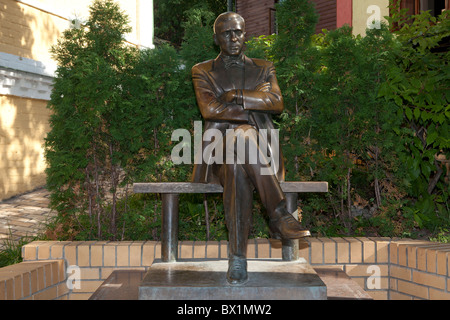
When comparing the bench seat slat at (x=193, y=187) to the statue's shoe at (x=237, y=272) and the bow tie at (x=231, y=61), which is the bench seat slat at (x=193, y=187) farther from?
the bow tie at (x=231, y=61)

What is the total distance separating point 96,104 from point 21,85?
4547 mm

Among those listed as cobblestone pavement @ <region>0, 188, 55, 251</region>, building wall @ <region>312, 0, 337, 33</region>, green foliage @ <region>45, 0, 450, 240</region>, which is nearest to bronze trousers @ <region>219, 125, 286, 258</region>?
green foliage @ <region>45, 0, 450, 240</region>

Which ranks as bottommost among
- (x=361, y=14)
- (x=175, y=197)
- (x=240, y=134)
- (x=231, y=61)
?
(x=175, y=197)

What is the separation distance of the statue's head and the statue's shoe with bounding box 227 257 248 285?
1.45 metres

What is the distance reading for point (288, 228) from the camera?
9.20ft

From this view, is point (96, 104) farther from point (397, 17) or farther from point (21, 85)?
point (21, 85)

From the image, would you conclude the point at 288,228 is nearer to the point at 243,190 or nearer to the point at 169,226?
the point at 243,190

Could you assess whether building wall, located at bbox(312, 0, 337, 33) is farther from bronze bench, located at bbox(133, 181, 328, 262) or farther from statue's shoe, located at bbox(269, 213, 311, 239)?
statue's shoe, located at bbox(269, 213, 311, 239)

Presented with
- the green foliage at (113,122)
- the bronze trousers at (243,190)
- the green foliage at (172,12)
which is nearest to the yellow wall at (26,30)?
the green foliage at (113,122)

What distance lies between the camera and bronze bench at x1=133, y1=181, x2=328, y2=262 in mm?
3195

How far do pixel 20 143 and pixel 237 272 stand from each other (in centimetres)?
650

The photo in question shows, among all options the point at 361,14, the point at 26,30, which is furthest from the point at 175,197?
the point at 361,14

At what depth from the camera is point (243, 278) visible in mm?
2787
